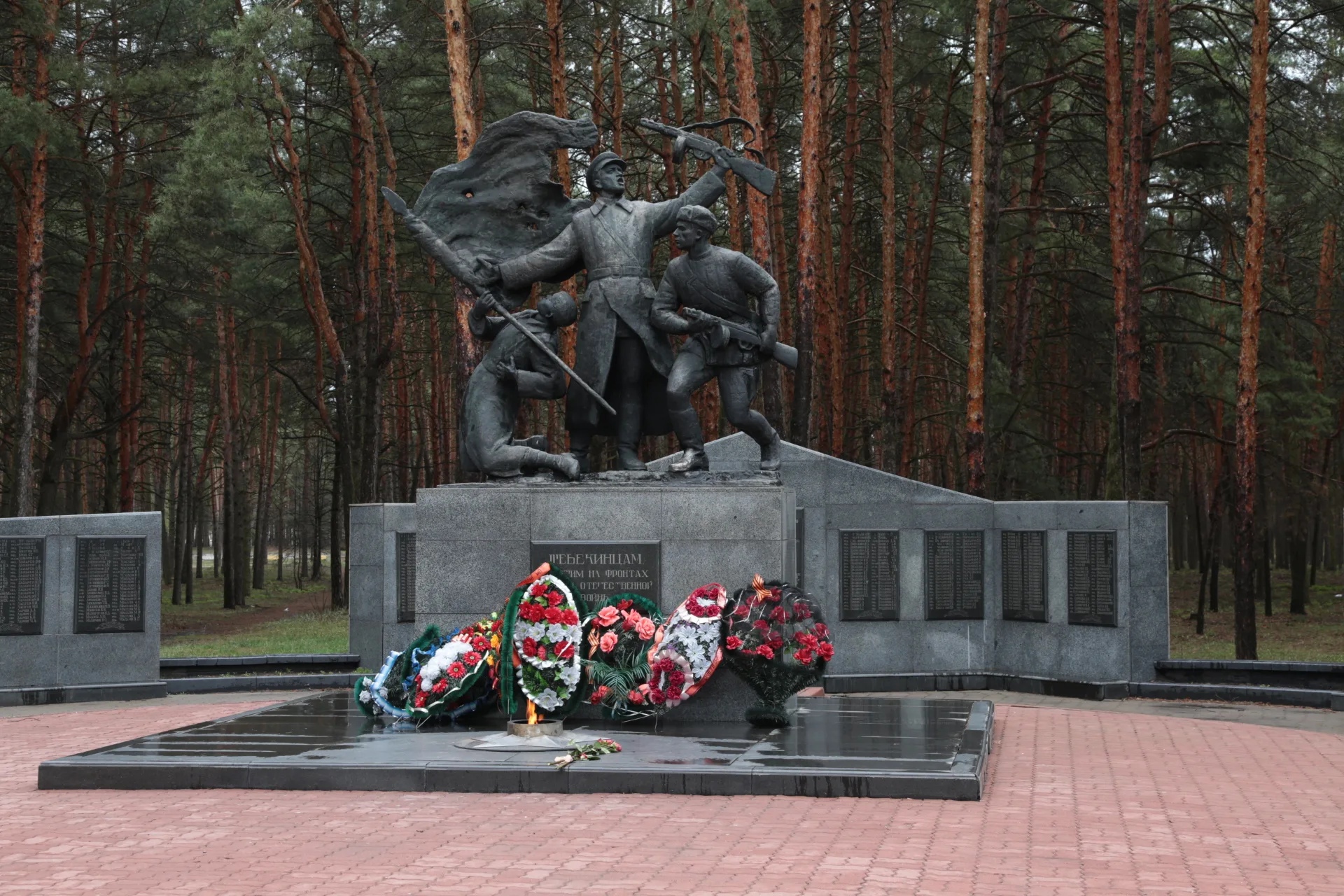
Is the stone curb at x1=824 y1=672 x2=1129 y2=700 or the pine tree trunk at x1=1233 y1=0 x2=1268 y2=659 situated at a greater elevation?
the pine tree trunk at x1=1233 y1=0 x2=1268 y2=659

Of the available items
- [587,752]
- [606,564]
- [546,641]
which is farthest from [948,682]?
[587,752]

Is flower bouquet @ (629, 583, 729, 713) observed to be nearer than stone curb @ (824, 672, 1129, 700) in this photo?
Yes

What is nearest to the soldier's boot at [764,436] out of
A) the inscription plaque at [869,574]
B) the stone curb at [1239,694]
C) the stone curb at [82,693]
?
the inscription plaque at [869,574]

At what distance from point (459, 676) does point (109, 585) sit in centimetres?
576

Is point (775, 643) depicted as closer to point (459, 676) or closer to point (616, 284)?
point (459, 676)

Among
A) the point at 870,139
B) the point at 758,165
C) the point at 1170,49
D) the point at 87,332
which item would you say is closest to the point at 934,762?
the point at 758,165

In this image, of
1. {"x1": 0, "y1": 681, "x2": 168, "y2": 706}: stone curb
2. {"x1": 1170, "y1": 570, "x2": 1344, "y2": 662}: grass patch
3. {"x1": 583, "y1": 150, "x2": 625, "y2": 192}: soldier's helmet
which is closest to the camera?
{"x1": 583, "y1": 150, "x2": 625, "y2": 192}: soldier's helmet

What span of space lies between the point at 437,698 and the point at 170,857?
348 centimetres

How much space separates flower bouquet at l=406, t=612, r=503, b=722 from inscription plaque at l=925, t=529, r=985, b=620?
6.55 metres

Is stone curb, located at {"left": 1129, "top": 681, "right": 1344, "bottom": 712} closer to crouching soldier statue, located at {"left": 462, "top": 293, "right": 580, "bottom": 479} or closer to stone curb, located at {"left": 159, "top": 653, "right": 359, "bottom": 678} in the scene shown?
crouching soldier statue, located at {"left": 462, "top": 293, "right": 580, "bottom": 479}

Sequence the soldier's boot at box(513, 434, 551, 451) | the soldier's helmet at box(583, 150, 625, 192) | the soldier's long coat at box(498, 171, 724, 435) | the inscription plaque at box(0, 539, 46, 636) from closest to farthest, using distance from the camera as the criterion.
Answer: the soldier's long coat at box(498, 171, 724, 435)
the soldier's helmet at box(583, 150, 625, 192)
the soldier's boot at box(513, 434, 551, 451)
the inscription plaque at box(0, 539, 46, 636)

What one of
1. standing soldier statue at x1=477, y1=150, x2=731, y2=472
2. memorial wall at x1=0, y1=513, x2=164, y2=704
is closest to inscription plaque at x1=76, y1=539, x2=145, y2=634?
memorial wall at x1=0, y1=513, x2=164, y2=704

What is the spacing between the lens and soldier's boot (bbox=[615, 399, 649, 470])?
1238 centimetres

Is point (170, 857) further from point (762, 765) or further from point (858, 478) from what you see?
point (858, 478)
